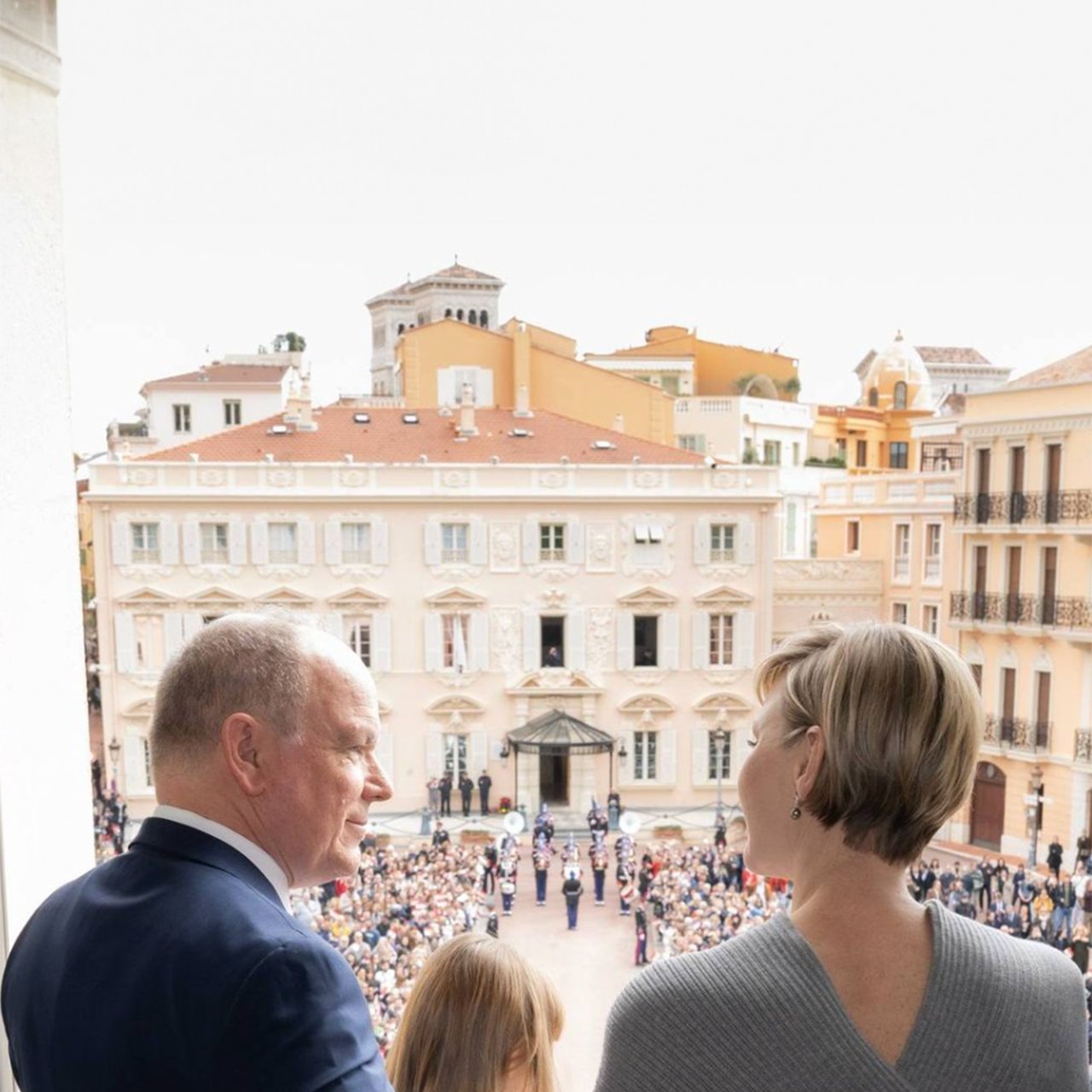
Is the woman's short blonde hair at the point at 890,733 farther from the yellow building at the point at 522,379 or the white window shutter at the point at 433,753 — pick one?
the yellow building at the point at 522,379

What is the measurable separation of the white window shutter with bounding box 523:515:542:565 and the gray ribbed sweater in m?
7.48

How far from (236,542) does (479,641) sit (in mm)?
1979

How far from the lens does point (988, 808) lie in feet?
20.2

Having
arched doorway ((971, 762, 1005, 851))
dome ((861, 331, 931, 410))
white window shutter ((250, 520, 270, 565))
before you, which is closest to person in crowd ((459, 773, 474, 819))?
white window shutter ((250, 520, 270, 565))

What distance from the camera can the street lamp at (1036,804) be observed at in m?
5.81

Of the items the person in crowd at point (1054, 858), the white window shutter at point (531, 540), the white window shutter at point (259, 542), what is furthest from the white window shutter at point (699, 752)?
the white window shutter at point (259, 542)

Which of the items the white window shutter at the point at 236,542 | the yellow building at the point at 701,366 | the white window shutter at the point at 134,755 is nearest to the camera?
the white window shutter at the point at 134,755

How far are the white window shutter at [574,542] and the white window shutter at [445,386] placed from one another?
187 cm

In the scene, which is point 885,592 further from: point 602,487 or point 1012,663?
point 602,487

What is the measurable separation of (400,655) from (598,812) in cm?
191

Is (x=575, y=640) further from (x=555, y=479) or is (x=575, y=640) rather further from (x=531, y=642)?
(x=555, y=479)

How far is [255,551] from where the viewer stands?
7605 millimetres

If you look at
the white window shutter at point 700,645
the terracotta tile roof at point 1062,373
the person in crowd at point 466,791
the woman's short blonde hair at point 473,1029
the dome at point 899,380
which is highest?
the dome at point 899,380

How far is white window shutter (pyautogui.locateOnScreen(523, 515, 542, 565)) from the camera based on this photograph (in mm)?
8047
